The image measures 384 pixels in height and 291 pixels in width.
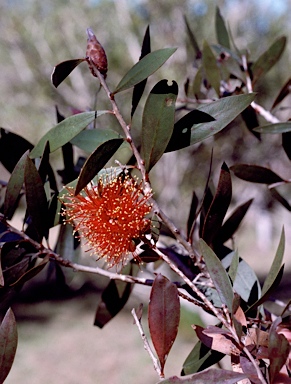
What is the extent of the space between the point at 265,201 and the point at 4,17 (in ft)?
14.1

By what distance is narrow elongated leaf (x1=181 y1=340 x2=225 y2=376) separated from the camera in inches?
22.6

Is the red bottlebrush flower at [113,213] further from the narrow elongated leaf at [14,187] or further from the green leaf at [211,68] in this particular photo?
the green leaf at [211,68]

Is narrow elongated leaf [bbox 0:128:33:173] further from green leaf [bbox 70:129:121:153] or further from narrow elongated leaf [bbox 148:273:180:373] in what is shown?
narrow elongated leaf [bbox 148:273:180:373]

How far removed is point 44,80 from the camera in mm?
5504

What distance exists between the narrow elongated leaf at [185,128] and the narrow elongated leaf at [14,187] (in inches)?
6.6

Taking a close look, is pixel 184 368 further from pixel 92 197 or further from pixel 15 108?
pixel 15 108

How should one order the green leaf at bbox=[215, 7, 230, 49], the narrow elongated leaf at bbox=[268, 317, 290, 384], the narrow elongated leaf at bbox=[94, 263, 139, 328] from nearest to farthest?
the narrow elongated leaf at bbox=[268, 317, 290, 384] < the narrow elongated leaf at bbox=[94, 263, 139, 328] < the green leaf at bbox=[215, 7, 230, 49]

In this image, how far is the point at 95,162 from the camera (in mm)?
496

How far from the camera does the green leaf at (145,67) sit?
52cm

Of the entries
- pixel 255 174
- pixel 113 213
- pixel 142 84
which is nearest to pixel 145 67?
pixel 142 84

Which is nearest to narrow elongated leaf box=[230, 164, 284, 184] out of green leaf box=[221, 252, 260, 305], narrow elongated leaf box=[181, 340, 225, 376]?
green leaf box=[221, 252, 260, 305]

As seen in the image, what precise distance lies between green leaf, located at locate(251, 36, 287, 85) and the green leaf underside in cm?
35

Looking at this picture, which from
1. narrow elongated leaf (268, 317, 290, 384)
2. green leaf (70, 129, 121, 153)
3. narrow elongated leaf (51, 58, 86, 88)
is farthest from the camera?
green leaf (70, 129, 121, 153)

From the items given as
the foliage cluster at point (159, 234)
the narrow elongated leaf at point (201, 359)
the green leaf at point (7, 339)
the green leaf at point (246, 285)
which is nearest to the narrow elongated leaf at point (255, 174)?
the foliage cluster at point (159, 234)
